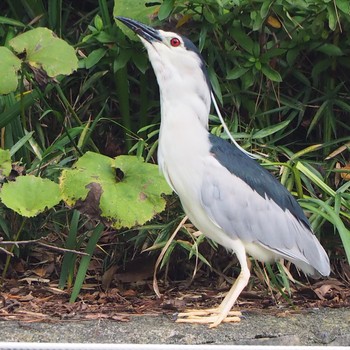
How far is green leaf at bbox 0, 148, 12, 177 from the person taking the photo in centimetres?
398

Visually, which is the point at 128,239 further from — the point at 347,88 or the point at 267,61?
the point at 347,88

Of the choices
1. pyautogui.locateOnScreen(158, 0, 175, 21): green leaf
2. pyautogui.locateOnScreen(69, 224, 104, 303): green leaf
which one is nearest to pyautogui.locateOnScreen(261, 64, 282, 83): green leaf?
pyautogui.locateOnScreen(158, 0, 175, 21): green leaf

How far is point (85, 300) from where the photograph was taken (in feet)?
13.9

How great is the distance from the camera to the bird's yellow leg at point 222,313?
3576mm

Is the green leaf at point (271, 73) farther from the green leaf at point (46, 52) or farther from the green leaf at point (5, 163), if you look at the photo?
the green leaf at point (5, 163)

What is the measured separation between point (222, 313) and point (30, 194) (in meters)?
1.03

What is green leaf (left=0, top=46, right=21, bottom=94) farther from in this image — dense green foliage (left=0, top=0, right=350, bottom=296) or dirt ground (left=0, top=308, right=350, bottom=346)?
dirt ground (left=0, top=308, right=350, bottom=346)

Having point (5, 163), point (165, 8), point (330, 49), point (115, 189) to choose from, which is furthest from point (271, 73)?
point (5, 163)

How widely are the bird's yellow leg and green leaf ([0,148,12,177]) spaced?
1.02 meters

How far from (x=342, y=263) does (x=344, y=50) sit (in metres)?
1.16

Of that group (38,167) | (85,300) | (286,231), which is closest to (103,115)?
(38,167)

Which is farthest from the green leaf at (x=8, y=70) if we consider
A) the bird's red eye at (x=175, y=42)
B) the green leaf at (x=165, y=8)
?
the bird's red eye at (x=175, y=42)

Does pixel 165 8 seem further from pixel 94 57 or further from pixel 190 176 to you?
pixel 190 176

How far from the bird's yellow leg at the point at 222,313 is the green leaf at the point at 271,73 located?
124 centimetres
